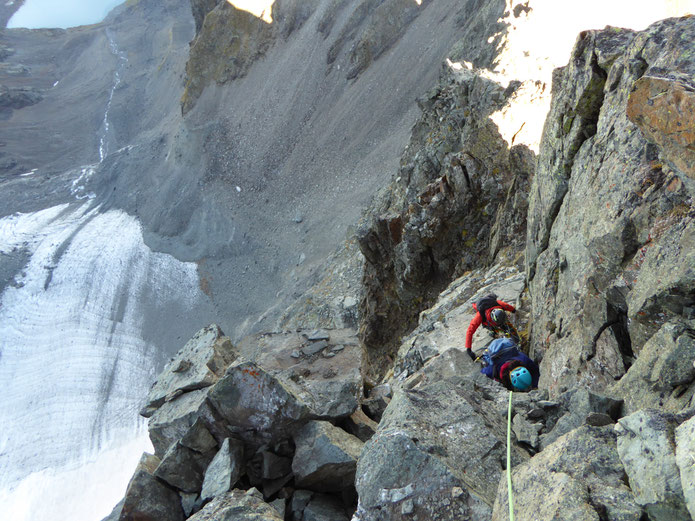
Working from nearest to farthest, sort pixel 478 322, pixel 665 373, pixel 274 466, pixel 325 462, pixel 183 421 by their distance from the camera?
pixel 665 373 < pixel 325 462 < pixel 274 466 < pixel 183 421 < pixel 478 322

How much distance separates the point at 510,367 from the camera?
784cm

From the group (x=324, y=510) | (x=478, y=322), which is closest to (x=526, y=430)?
(x=324, y=510)

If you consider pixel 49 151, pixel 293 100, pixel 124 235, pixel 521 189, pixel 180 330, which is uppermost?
pixel 293 100

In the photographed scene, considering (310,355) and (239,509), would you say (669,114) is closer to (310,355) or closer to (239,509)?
(239,509)

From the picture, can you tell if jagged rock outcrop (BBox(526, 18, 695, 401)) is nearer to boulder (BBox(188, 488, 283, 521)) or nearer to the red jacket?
the red jacket

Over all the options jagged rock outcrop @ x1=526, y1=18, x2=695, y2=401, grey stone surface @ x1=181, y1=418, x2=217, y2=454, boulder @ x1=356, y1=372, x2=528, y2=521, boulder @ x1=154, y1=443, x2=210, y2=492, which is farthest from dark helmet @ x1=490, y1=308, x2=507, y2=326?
boulder @ x1=154, y1=443, x2=210, y2=492

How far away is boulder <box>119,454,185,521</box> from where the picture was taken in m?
7.21

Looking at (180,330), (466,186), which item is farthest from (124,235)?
(466,186)

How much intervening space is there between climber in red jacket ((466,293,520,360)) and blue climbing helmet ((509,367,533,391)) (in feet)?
4.64

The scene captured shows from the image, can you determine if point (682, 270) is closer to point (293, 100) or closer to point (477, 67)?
point (477, 67)

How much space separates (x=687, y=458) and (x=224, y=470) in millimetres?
5959

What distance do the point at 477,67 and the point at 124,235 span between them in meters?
39.9

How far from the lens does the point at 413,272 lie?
1563 cm

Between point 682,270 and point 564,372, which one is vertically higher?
point 682,270
